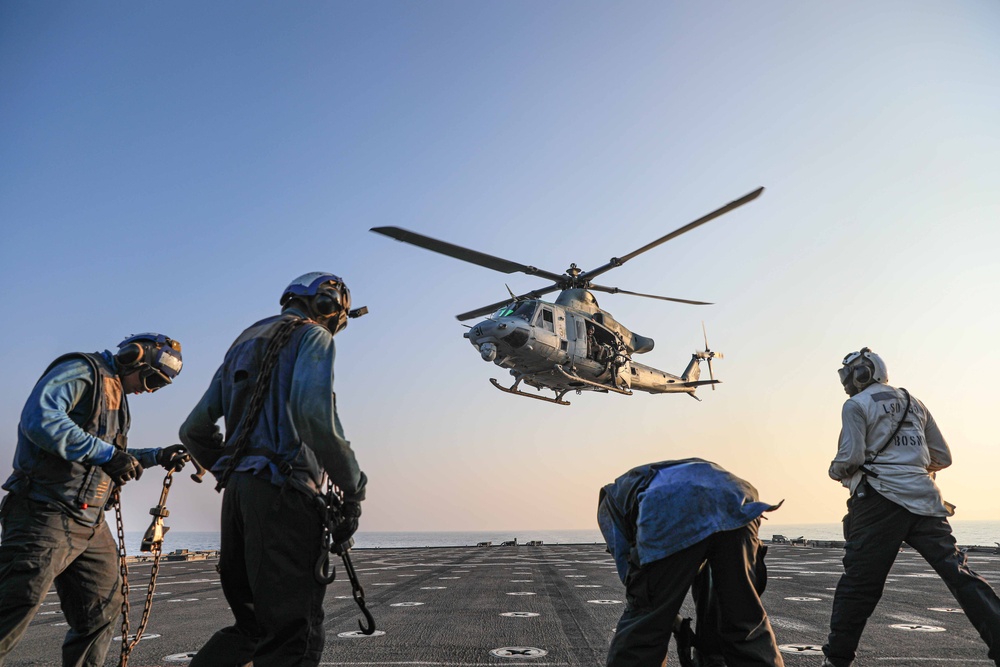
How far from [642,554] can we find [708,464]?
62 cm

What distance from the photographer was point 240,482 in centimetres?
291

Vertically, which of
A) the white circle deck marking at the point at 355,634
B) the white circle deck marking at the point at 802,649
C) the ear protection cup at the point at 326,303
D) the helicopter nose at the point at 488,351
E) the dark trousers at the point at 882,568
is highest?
the helicopter nose at the point at 488,351

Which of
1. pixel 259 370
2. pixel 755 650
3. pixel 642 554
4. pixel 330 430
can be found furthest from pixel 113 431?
pixel 755 650

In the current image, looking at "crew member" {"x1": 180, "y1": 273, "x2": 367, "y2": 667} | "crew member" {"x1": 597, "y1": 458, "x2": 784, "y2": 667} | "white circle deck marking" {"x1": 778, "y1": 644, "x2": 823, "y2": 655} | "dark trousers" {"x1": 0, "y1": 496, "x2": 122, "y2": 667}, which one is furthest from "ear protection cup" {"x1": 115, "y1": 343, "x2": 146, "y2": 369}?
"white circle deck marking" {"x1": 778, "y1": 644, "x2": 823, "y2": 655}

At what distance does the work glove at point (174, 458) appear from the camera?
407 centimetres

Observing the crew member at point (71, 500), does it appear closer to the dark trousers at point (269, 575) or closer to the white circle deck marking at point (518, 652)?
the dark trousers at point (269, 575)

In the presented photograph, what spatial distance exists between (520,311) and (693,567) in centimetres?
1699

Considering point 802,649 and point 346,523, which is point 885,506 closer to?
point 802,649

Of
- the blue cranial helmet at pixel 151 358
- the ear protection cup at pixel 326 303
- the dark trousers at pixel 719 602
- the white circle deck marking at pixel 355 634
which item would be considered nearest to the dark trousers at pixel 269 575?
the ear protection cup at pixel 326 303

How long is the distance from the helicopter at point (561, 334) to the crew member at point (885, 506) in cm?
1416

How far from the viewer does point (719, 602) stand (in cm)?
315

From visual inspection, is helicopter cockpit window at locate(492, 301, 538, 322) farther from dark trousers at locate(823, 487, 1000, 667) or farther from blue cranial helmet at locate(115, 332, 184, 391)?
blue cranial helmet at locate(115, 332, 184, 391)

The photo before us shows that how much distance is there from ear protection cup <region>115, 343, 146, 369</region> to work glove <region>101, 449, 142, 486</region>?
0.63 metres

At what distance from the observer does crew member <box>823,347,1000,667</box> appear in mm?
4348
